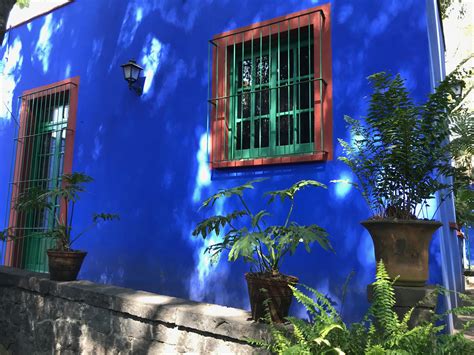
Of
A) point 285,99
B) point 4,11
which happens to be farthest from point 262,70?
point 4,11

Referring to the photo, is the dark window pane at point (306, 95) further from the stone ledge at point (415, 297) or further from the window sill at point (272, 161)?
the stone ledge at point (415, 297)

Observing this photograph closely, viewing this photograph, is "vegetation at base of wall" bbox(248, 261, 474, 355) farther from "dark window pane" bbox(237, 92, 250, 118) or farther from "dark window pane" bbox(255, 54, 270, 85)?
"dark window pane" bbox(255, 54, 270, 85)

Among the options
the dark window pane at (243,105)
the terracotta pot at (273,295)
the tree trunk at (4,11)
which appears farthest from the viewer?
the dark window pane at (243,105)

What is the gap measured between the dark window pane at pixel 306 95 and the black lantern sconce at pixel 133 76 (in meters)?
2.13

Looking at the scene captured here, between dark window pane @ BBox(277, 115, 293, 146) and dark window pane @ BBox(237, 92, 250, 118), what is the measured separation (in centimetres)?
41

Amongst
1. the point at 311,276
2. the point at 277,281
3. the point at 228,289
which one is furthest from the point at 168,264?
the point at 277,281

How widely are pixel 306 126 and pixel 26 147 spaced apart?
4.65 m

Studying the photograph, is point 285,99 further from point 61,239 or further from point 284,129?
point 61,239

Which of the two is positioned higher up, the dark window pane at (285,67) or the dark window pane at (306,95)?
the dark window pane at (285,67)

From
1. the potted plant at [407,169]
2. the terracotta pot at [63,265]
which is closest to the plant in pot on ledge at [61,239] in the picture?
the terracotta pot at [63,265]

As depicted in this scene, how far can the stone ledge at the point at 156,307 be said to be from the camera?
8.58ft

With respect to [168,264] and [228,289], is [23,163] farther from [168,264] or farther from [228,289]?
[228,289]

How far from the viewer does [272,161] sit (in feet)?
12.9

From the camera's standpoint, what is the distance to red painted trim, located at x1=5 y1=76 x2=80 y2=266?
18.8ft
